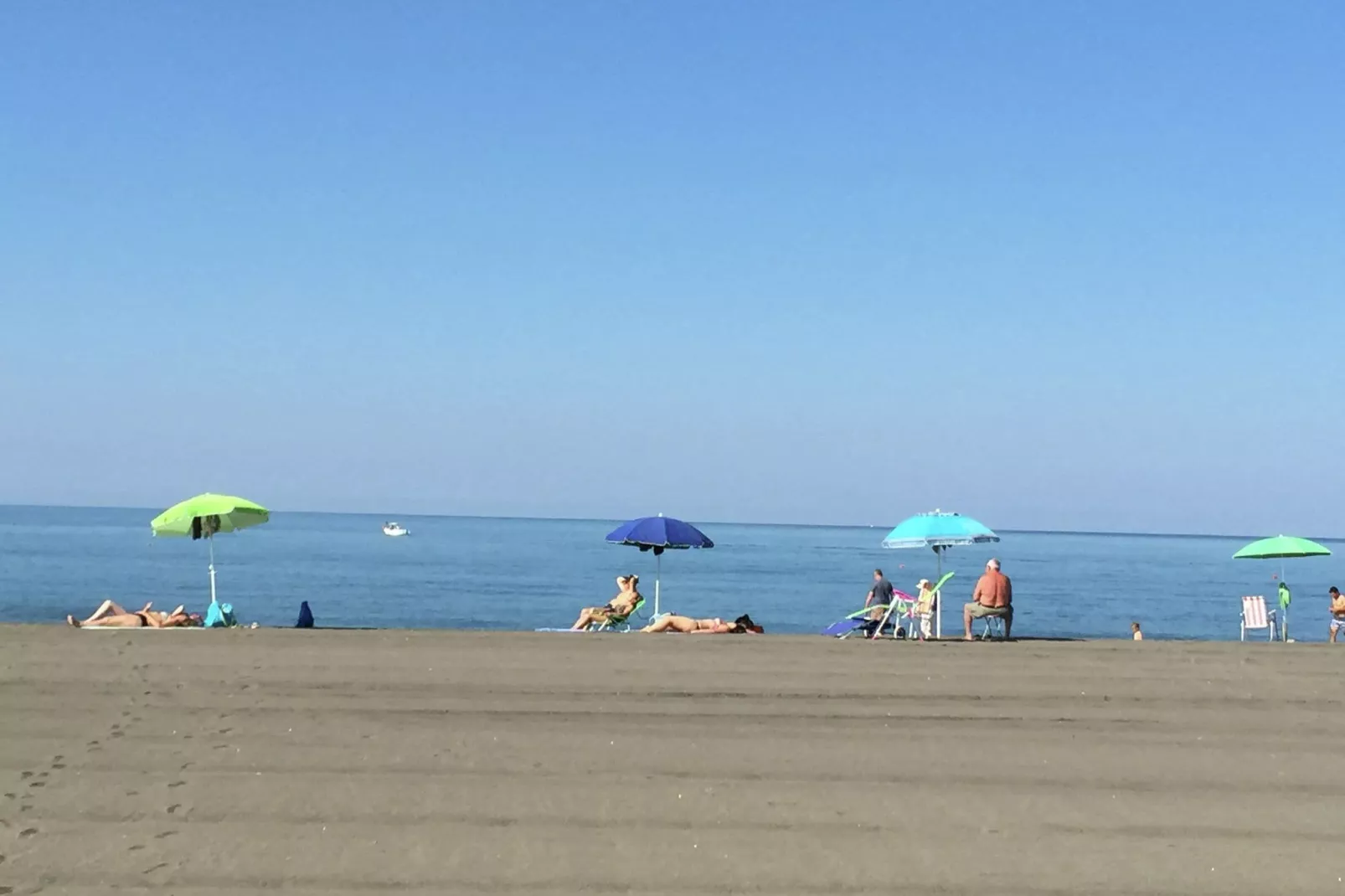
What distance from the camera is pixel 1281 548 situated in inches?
872

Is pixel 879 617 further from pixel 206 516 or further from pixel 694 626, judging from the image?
pixel 206 516

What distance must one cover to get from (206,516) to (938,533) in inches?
394

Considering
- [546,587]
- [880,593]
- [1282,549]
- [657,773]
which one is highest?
[1282,549]

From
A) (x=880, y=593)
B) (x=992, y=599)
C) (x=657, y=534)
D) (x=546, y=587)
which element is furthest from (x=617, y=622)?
(x=546, y=587)

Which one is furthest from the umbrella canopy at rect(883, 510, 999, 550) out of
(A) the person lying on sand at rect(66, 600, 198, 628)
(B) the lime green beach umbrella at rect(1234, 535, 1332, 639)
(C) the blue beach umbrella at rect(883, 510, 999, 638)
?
(A) the person lying on sand at rect(66, 600, 198, 628)

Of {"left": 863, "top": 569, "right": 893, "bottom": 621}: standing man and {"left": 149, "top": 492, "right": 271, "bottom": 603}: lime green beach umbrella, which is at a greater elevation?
{"left": 149, "top": 492, "right": 271, "bottom": 603}: lime green beach umbrella

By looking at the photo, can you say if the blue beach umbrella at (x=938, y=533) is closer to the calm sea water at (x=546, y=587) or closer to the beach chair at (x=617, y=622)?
the beach chair at (x=617, y=622)

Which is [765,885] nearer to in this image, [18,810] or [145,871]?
[145,871]

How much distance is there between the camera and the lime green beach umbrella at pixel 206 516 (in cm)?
1661

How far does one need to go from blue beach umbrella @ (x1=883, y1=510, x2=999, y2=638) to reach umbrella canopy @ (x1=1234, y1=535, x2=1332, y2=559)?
676 cm

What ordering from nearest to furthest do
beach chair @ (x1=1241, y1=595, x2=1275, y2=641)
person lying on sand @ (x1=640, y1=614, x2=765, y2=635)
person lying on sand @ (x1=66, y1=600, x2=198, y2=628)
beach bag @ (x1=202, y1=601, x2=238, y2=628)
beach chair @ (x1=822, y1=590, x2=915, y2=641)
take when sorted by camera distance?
person lying on sand @ (x1=66, y1=600, x2=198, y2=628)
person lying on sand @ (x1=640, y1=614, x2=765, y2=635)
beach bag @ (x1=202, y1=601, x2=238, y2=628)
beach chair @ (x1=822, y1=590, x2=915, y2=641)
beach chair @ (x1=1241, y1=595, x2=1275, y2=641)

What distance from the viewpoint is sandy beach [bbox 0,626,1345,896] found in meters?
6.64

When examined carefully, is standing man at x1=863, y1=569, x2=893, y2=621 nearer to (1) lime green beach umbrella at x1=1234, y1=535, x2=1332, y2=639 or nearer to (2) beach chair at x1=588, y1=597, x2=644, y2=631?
(2) beach chair at x1=588, y1=597, x2=644, y2=631

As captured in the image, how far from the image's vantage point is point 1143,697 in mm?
10320
